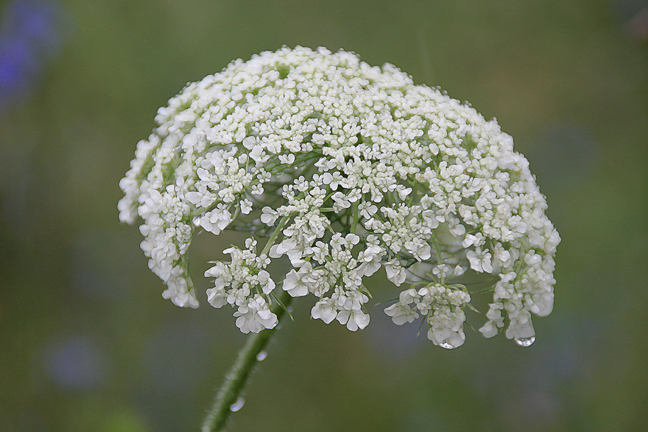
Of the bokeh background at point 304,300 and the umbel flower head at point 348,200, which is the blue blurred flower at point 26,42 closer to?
the bokeh background at point 304,300

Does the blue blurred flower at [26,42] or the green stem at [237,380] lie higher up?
the blue blurred flower at [26,42]

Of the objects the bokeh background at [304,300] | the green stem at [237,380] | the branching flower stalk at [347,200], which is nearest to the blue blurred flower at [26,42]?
the bokeh background at [304,300]

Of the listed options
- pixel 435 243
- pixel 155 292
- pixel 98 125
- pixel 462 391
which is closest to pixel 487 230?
pixel 435 243

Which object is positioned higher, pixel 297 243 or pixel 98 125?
pixel 98 125

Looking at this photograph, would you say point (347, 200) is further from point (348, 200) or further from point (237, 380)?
point (237, 380)

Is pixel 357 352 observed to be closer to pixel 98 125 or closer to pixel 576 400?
pixel 576 400
